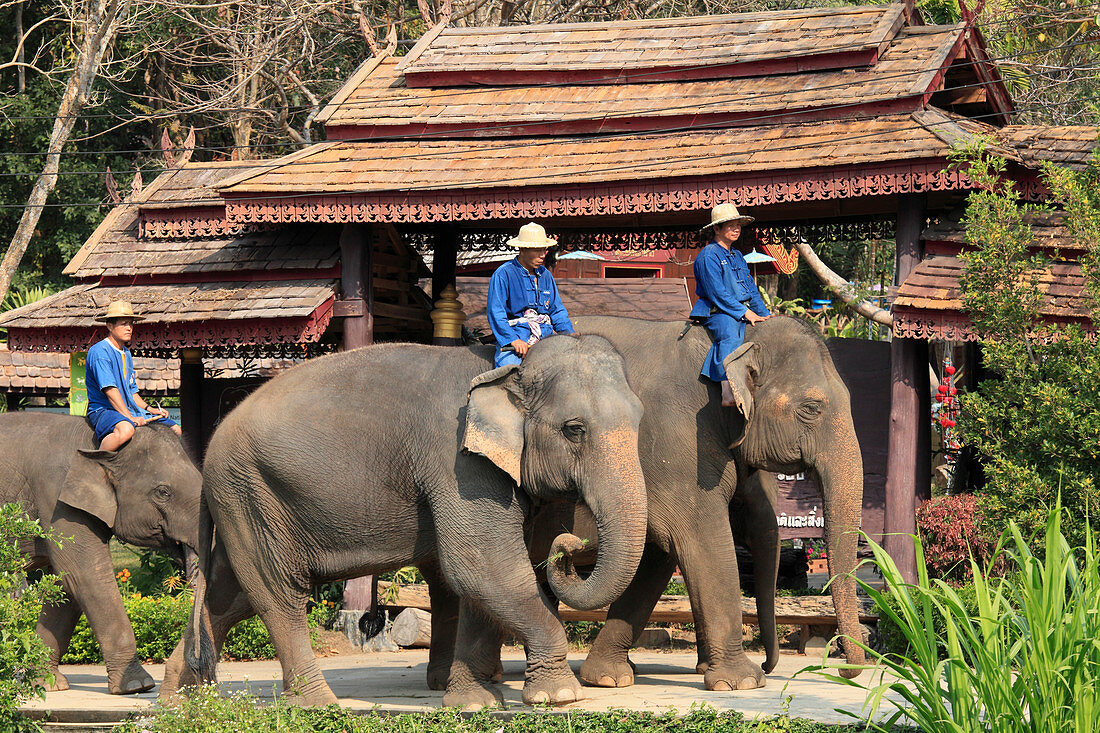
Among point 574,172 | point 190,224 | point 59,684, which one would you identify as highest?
point 574,172

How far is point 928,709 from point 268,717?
341 cm

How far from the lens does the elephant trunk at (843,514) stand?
7.86m

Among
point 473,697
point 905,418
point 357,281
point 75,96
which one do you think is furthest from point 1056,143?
point 75,96

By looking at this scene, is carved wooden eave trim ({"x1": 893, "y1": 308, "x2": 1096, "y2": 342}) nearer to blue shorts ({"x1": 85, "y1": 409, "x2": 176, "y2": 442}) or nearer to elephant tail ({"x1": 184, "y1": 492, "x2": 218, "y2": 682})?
elephant tail ({"x1": 184, "y1": 492, "x2": 218, "y2": 682})

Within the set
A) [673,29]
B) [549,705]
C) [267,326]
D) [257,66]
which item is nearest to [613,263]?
[257,66]

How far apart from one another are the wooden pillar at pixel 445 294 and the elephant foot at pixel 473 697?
6.87 meters

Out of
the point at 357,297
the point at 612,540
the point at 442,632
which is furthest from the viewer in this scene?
the point at 357,297

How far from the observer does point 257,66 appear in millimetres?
23125

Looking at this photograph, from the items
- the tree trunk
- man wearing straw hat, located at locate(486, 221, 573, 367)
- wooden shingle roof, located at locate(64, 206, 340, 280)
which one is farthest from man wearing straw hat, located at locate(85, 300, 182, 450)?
the tree trunk

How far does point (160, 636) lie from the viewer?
1198 centimetres

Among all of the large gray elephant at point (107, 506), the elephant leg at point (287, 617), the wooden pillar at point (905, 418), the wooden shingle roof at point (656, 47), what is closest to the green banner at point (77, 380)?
the large gray elephant at point (107, 506)

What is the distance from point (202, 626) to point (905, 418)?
638 centimetres

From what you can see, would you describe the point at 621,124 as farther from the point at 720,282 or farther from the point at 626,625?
the point at 626,625

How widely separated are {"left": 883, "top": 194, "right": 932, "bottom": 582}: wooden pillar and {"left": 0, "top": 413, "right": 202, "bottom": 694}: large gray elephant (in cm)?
600
